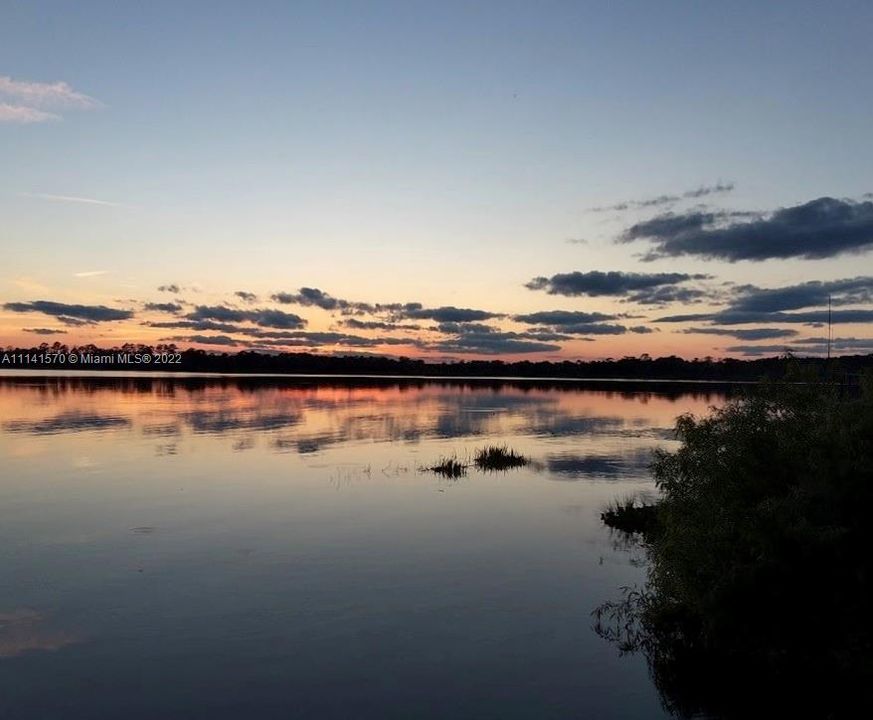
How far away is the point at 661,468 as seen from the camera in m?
18.3

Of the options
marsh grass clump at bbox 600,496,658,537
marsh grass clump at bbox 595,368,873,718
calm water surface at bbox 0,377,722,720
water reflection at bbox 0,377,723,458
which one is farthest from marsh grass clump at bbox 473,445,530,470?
marsh grass clump at bbox 595,368,873,718

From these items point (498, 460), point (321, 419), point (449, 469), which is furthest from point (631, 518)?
point (321, 419)

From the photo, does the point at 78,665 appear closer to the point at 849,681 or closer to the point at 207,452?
the point at 849,681

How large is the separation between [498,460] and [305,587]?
2643 centimetres

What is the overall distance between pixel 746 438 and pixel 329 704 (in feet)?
35.0

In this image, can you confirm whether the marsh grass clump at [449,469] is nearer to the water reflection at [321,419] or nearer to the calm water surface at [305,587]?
the calm water surface at [305,587]

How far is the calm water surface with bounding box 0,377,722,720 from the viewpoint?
14844 millimetres

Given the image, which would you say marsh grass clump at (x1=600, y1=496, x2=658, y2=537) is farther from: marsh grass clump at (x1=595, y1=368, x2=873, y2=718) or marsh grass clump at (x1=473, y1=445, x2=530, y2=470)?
marsh grass clump at (x1=473, y1=445, x2=530, y2=470)

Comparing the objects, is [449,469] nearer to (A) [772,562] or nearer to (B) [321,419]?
(A) [772,562]

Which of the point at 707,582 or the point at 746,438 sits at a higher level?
the point at 746,438

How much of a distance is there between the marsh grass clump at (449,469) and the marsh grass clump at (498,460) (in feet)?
4.43

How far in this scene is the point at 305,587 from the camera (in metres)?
21.2

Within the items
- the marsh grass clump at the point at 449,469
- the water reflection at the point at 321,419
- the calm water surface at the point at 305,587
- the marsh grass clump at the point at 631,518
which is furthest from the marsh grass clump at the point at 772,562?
the water reflection at the point at 321,419

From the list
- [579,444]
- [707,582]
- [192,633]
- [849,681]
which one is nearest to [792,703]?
[849,681]
